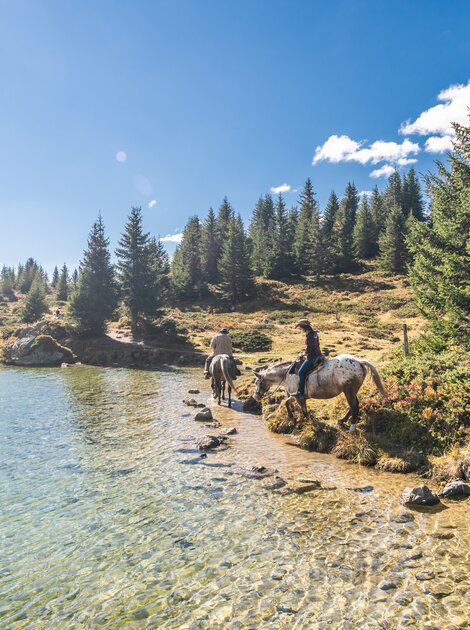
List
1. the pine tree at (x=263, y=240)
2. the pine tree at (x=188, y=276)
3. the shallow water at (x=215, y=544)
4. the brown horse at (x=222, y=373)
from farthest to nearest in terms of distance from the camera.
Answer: the pine tree at (x=263, y=240) → the pine tree at (x=188, y=276) → the brown horse at (x=222, y=373) → the shallow water at (x=215, y=544)

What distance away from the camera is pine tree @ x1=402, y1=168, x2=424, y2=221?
117 meters

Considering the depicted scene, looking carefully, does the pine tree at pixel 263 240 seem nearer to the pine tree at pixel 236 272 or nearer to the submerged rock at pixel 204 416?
the pine tree at pixel 236 272

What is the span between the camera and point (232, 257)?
80.9 metres

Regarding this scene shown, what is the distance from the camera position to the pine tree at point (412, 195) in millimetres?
116562

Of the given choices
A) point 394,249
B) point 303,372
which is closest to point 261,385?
point 303,372

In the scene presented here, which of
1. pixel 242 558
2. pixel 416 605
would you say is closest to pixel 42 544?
pixel 242 558

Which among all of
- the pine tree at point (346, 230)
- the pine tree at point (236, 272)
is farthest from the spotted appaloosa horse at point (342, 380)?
the pine tree at point (346, 230)

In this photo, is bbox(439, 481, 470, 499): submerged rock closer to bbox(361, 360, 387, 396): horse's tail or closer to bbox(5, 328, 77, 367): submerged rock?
bbox(361, 360, 387, 396): horse's tail

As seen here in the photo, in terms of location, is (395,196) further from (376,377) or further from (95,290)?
(376,377)

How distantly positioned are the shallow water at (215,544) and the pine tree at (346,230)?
278 ft

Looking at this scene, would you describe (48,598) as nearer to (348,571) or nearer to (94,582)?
(94,582)

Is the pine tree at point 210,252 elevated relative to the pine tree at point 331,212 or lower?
lower

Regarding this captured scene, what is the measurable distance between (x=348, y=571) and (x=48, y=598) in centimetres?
468

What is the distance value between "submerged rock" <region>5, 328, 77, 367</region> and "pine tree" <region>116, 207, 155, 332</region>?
38.9ft
